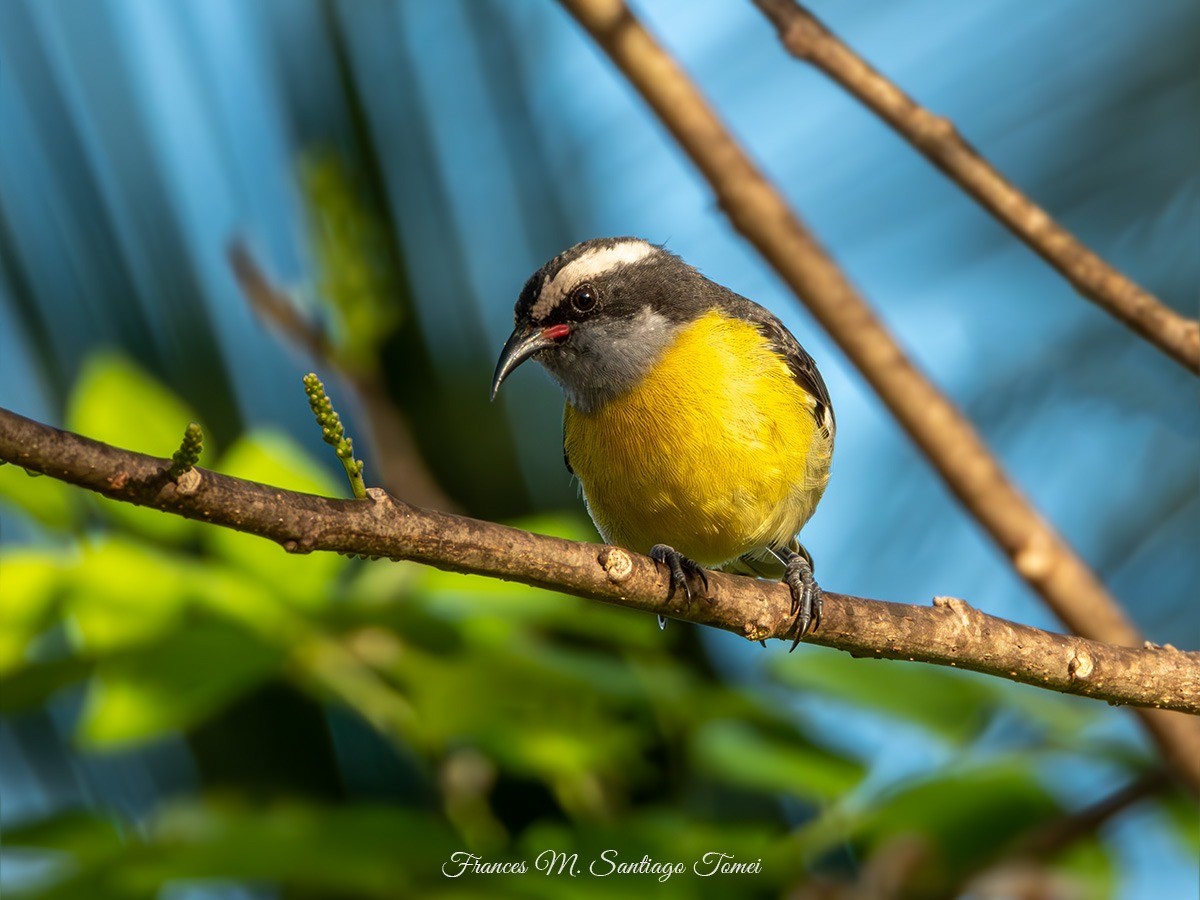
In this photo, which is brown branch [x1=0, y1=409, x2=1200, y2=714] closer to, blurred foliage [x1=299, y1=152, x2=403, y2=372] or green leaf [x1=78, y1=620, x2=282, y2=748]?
green leaf [x1=78, y1=620, x2=282, y2=748]

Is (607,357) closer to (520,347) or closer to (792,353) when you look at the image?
(520,347)

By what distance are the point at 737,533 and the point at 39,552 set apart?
1.83 m

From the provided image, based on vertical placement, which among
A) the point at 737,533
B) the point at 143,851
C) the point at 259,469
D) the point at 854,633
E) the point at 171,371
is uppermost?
the point at 171,371

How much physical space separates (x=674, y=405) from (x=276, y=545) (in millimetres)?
1260

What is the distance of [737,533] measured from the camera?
363cm

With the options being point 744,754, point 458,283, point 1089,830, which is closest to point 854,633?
point 744,754

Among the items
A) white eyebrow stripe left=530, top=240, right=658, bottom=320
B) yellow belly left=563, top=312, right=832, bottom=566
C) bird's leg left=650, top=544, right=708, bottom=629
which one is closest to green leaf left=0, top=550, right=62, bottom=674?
bird's leg left=650, top=544, right=708, bottom=629

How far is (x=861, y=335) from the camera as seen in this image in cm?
348

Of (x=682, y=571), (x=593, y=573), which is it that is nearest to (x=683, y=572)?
(x=682, y=571)

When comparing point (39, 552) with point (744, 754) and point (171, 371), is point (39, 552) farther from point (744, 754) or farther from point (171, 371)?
point (744, 754)

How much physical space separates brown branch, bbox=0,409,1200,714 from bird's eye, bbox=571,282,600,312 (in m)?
1.42

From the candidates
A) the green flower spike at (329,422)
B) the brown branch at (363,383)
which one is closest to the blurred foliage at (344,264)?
the brown branch at (363,383)

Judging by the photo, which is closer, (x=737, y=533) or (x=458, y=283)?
(x=737, y=533)

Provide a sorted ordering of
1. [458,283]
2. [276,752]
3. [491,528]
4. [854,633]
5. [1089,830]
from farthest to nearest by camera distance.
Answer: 1. [458,283]
2. [276,752]
3. [1089,830]
4. [854,633]
5. [491,528]
